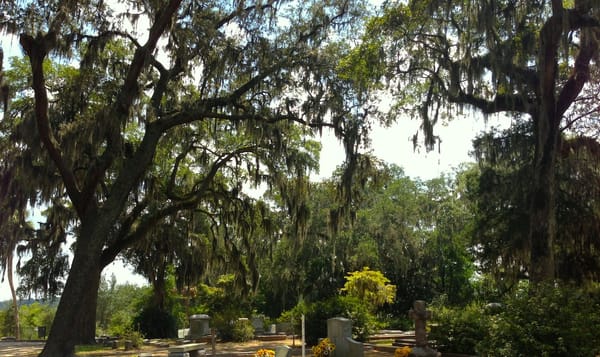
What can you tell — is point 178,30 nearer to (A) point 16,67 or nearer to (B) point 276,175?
(B) point 276,175

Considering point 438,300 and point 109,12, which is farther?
point 438,300

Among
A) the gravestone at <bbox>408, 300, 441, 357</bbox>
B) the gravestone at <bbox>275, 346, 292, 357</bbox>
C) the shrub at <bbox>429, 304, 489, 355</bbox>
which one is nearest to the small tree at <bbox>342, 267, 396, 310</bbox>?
the shrub at <bbox>429, 304, 489, 355</bbox>

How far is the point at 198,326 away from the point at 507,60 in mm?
15015

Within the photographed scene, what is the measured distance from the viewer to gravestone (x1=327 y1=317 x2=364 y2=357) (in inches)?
532

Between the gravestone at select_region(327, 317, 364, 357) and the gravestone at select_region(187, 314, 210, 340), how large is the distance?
9355 millimetres

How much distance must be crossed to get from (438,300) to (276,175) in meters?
15.2

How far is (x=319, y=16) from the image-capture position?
57.6ft

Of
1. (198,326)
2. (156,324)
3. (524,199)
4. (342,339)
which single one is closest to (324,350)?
(342,339)

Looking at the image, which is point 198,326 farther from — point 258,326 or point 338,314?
point 338,314

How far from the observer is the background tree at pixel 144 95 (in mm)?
15281

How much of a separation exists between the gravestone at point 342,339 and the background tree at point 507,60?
551cm

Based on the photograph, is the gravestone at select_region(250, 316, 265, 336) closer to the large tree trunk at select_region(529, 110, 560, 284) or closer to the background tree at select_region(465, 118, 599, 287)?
the background tree at select_region(465, 118, 599, 287)

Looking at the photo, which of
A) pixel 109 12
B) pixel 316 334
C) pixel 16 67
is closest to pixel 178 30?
pixel 109 12

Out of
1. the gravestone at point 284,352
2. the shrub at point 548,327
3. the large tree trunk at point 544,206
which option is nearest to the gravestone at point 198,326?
the gravestone at point 284,352
